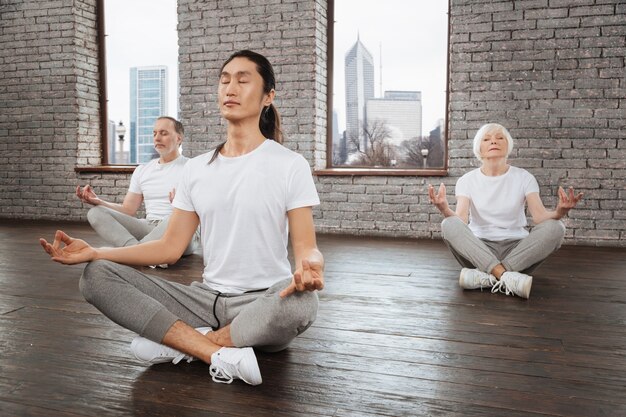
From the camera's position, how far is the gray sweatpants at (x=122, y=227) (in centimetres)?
362

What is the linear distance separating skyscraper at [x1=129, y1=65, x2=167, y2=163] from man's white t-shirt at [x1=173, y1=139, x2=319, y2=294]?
4557 mm

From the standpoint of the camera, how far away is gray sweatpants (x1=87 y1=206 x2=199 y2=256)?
3.62m

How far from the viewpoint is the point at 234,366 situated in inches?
64.5

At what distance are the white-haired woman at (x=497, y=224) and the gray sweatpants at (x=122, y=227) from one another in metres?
1.76

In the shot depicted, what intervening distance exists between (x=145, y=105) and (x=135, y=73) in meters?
0.36

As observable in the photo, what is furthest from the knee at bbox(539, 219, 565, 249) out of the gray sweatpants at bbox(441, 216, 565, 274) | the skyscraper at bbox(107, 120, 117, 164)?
the skyscraper at bbox(107, 120, 117, 164)

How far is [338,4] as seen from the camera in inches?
212

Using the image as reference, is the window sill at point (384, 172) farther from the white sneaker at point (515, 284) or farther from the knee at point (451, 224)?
the white sneaker at point (515, 284)

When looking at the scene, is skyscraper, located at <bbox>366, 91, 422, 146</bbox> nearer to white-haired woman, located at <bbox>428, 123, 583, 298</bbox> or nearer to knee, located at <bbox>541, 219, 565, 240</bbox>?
white-haired woman, located at <bbox>428, 123, 583, 298</bbox>

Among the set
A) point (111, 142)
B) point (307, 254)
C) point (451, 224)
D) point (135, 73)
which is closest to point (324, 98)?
point (135, 73)

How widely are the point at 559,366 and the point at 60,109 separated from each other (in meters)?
5.63

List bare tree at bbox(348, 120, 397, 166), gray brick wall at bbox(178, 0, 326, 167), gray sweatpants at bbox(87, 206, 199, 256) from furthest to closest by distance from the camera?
bare tree at bbox(348, 120, 397, 166) < gray brick wall at bbox(178, 0, 326, 167) < gray sweatpants at bbox(87, 206, 199, 256)

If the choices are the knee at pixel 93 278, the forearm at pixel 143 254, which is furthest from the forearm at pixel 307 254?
the knee at pixel 93 278

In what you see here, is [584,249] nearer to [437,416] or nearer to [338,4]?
[338,4]
